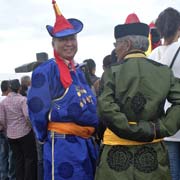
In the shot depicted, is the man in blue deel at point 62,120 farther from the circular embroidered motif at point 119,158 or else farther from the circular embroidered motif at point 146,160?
the circular embroidered motif at point 146,160

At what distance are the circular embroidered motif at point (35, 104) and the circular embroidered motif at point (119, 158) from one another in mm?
805

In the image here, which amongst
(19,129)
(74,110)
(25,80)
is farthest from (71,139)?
(25,80)

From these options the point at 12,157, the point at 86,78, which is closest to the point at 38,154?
the point at 12,157

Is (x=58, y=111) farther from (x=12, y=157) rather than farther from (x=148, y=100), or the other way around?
(x=12, y=157)

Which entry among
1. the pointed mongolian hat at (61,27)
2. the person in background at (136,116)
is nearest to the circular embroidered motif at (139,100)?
the person in background at (136,116)

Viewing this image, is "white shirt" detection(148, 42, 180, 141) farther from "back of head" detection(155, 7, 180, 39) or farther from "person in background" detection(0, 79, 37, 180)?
"person in background" detection(0, 79, 37, 180)

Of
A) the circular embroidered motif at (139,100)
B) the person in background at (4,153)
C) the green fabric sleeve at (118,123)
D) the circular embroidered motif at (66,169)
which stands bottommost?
the person in background at (4,153)

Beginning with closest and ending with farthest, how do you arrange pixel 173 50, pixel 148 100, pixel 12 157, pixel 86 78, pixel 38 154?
pixel 148 100, pixel 173 50, pixel 86 78, pixel 38 154, pixel 12 157

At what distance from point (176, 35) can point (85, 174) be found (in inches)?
52.6

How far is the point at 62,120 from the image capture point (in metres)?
3.59

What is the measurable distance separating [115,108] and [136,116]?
0.18 m

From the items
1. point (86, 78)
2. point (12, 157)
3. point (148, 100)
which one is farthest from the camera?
point (12, 157)

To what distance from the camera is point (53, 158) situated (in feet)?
11.9

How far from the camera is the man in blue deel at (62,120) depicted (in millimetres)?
3596
